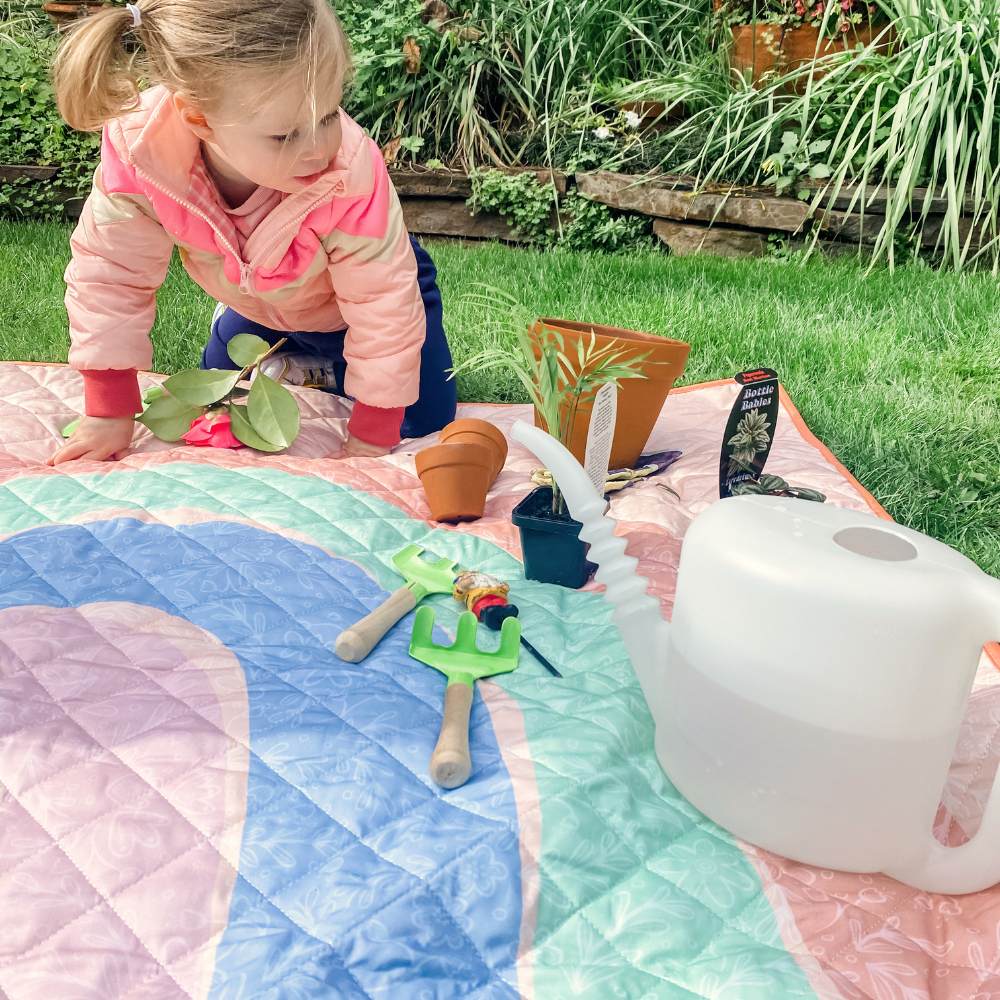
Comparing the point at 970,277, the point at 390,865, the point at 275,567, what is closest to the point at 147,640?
the point at 275,567

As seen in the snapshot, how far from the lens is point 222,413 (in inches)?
58.0

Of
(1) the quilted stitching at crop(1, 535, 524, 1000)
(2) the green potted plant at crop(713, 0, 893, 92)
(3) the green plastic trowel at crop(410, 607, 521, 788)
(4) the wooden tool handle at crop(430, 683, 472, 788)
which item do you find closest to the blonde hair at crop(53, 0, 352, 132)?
(1) the quilted stitching at crop(1, 535, 524, 1000)

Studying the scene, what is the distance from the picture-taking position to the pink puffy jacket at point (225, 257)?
1274 mm

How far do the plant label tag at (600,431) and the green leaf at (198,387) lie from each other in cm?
72

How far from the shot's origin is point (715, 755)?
2.21ft

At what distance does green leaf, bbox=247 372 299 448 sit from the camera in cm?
142

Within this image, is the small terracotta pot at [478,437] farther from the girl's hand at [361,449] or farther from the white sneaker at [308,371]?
the white sneaker at [308,371]

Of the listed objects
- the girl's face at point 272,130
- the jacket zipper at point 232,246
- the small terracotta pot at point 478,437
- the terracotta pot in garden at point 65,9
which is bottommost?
the small terracotta pot at point 478,437

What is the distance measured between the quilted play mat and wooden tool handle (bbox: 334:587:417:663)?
0.02m

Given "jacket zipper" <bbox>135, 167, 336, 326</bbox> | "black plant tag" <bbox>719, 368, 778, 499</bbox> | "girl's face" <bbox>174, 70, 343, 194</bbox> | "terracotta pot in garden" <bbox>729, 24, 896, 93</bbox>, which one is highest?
"terracotta pot in garden" <bbox>729, 24, 896, 93</bbox>

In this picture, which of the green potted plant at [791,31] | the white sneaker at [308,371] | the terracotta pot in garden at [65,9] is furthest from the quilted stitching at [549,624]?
the terracotta pot in garden at [65,9]

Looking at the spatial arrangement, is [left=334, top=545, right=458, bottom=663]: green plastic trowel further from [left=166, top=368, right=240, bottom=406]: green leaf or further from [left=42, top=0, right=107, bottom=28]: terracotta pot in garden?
[left=42, top=0, right=107, bottom=28]: terracotta pot in garden

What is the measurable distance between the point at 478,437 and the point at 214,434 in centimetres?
48

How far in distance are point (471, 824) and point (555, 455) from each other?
0.30 m
